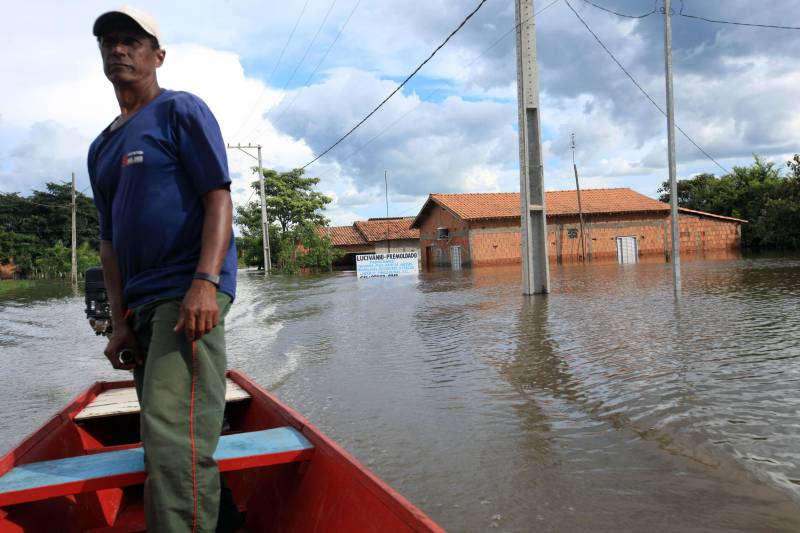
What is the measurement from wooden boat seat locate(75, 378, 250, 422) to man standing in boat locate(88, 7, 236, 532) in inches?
53.4

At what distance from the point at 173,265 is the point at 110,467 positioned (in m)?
0.79

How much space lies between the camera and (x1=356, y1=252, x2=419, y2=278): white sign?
31016mm

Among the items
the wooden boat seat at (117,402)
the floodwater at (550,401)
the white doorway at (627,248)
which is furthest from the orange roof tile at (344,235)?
the wooden boat seat at (117,402)

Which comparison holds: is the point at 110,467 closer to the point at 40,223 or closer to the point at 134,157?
the point at 134,157

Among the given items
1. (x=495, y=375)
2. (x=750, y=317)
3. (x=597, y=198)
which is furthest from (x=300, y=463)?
(x=597, y=198)

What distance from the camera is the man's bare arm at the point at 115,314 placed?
2.18m

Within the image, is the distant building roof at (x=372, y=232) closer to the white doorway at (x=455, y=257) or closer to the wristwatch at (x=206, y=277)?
the white doorway at (x=455, y=257)

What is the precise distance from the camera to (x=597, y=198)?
4069 centimetres

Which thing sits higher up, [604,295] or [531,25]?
[531,25]

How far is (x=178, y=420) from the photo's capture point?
200cm

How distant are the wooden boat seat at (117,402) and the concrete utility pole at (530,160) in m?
11.6

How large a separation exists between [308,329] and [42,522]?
376 inches

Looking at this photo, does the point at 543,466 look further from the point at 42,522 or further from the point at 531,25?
the point at 531,25

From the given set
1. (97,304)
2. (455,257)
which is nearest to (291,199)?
(455,257)
